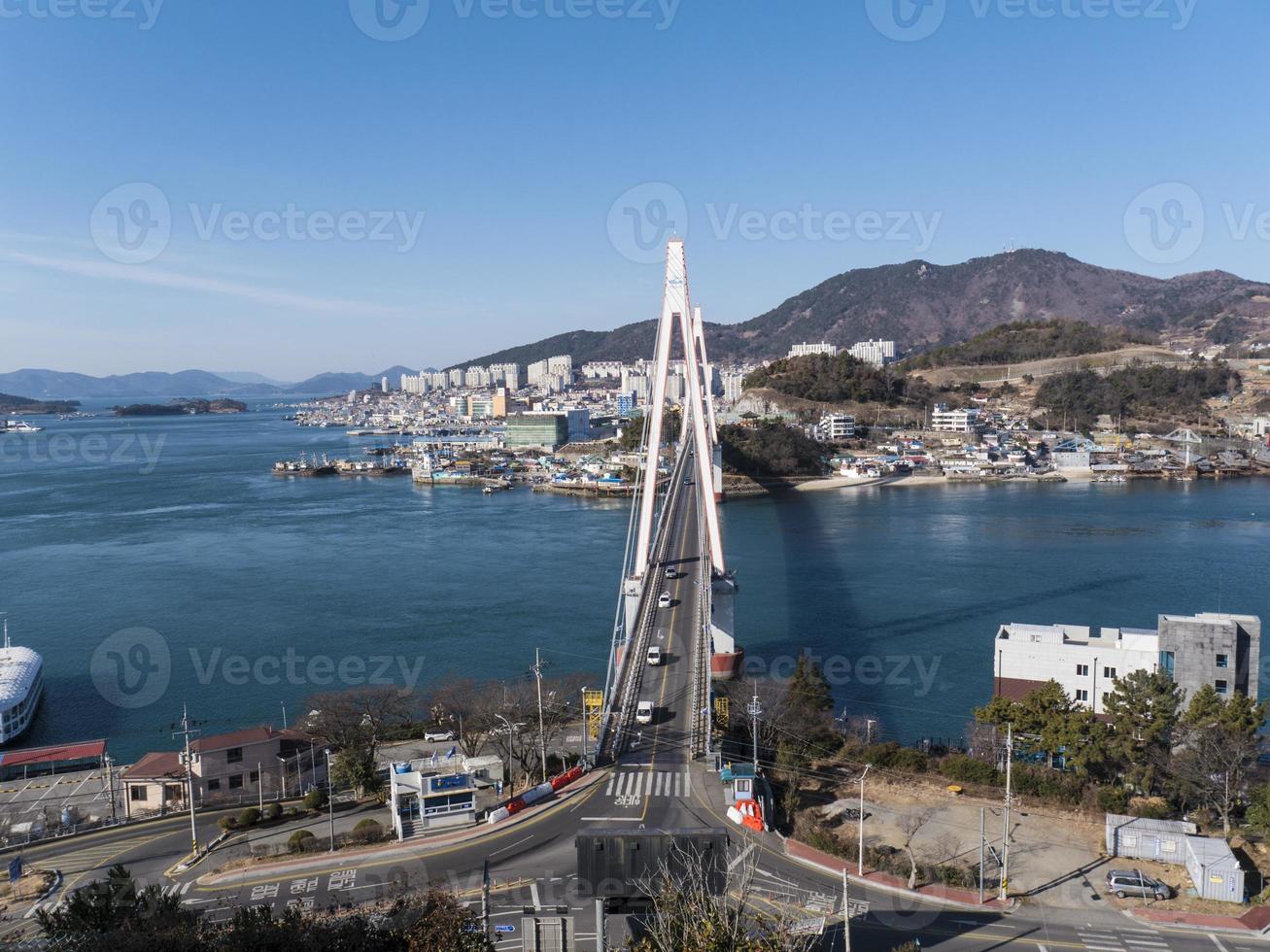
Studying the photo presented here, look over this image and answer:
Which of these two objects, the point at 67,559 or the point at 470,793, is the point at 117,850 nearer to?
the point at 470,793

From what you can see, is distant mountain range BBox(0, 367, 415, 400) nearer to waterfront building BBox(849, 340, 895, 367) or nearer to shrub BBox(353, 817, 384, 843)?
waterfront building BBox(849, 340, 895, 367)

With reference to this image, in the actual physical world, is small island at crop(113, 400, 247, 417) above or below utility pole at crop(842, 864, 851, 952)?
above

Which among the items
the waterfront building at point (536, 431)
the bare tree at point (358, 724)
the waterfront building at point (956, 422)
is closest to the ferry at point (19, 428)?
the waterfront building at point (536, 431)

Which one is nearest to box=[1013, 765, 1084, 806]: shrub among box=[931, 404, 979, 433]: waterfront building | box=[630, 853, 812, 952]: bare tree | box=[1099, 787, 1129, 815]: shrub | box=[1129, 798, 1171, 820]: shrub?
box=[1099, 787, 1129, 815]: shrub

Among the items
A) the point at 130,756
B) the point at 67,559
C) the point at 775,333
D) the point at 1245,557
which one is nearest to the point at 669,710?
the point at 130,756

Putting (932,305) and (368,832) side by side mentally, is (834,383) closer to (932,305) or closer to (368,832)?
(368,832)

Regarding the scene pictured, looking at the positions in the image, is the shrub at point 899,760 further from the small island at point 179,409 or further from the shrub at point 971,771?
the small island at point 179,409

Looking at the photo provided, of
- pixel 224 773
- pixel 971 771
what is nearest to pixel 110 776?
pixel 224 773
